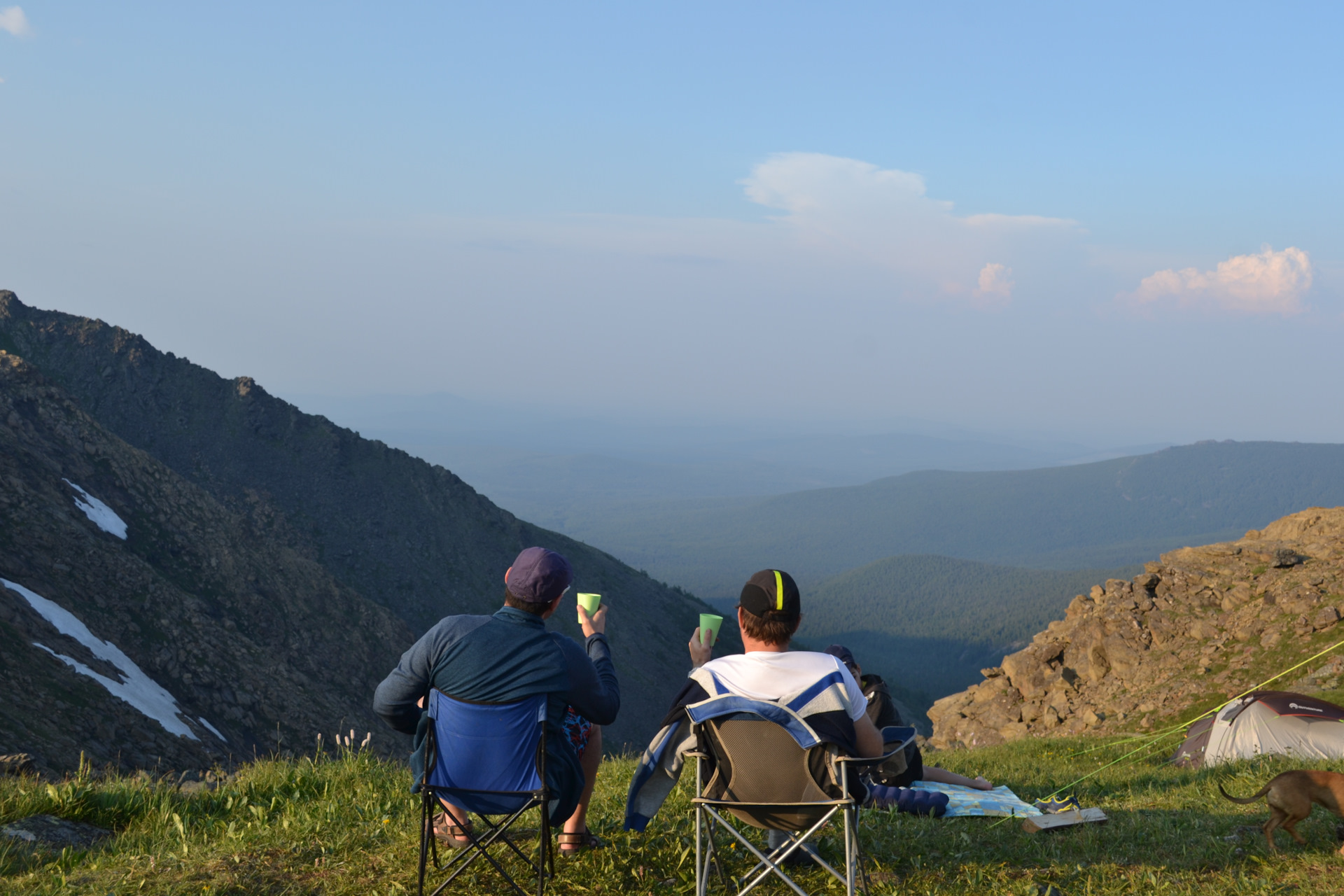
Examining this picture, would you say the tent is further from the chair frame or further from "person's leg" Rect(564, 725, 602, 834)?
"person's leg" Rect(564, 725, 602, 834)

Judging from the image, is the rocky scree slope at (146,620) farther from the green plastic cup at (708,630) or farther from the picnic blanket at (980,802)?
the green plastic cup at (708,630)

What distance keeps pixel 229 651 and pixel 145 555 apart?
662cm

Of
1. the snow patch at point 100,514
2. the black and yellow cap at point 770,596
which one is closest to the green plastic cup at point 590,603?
the black and yellow cap at point 770,596

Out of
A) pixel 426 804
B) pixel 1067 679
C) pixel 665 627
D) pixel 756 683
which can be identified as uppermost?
pixel 756 683

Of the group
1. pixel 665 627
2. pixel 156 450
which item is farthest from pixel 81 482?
pixel 665 627

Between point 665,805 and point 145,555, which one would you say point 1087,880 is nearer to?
point 665,805

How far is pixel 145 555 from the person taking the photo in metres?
31.1

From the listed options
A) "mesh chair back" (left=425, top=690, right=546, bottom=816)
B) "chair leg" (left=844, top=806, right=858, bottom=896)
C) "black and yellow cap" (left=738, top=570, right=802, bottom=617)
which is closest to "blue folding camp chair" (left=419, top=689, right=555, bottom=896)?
"mesh chair back" (left=425, top=690, right=546, bottom=816)

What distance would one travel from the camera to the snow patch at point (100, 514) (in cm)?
2897

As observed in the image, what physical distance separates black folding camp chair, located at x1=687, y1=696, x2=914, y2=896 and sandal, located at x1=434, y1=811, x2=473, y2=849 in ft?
5.29

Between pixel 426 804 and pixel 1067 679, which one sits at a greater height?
pixel 426 804

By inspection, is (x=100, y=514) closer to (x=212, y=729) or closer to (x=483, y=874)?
(x=212, y=729)

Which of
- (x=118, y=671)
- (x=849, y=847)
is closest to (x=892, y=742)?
(x=849, y=847)

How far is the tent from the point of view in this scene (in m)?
11.5
